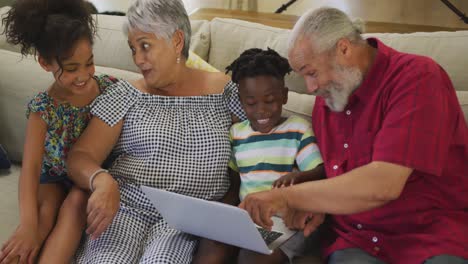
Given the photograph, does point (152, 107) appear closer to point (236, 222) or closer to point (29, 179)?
point (29, 179)

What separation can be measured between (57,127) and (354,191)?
93cm

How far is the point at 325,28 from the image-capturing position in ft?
4.74

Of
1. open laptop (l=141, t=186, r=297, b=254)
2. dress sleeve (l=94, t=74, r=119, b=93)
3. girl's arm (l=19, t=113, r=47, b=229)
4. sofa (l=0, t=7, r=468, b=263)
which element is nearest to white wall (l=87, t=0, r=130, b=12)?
sofa (l=0, t=7, r=468, b=263)

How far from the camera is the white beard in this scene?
148 centimetres

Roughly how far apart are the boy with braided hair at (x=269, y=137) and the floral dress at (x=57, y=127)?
501 mm

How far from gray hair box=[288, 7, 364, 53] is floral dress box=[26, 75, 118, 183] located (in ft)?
2.38

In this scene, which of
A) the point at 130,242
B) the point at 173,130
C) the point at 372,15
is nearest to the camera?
the point at 130,242

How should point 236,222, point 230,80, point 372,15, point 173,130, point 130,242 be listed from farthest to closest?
point 372,15 → point 230,80 → point 173,130 → point 130,242 → point 236,222

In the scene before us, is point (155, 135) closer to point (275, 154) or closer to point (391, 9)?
point (275, 154)

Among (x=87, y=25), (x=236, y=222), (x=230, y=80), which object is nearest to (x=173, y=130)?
(x=230, y=80)

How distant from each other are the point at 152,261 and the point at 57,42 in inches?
26.3

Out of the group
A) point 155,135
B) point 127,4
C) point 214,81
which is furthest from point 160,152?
point 127,4

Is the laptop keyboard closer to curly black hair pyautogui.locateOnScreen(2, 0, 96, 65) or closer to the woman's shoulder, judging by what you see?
the woman's shoulder

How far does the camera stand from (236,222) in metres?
1.31
